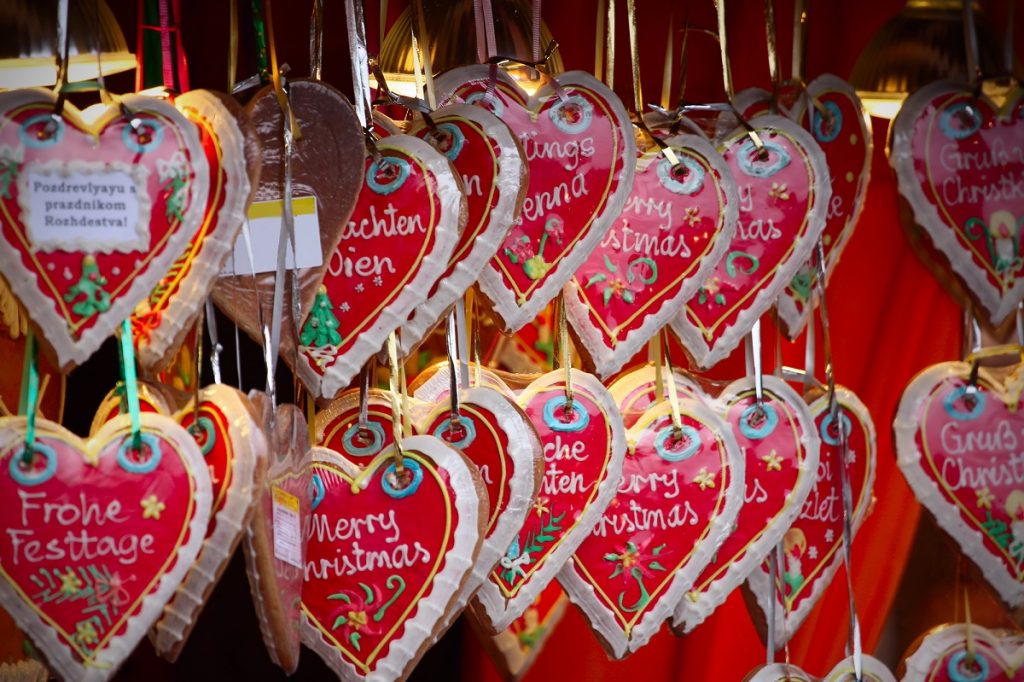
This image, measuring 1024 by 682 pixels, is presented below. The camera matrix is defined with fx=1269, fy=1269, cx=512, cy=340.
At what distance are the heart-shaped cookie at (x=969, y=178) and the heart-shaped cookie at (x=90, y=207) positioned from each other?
0.72 m

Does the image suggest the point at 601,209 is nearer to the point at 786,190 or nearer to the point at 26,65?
the point at 786,190

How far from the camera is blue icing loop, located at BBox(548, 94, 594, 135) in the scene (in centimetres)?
118

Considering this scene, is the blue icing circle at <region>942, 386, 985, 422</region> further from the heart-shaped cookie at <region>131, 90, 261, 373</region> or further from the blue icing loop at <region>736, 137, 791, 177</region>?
the heart-shaped cookie at <region>131, 90, 261, 373</region>

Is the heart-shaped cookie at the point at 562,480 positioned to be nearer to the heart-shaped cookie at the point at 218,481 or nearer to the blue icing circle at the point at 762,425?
the blue icing circle at the point at 762,425

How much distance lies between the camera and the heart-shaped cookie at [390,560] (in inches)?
44.3

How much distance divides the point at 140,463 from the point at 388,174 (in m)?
0.32

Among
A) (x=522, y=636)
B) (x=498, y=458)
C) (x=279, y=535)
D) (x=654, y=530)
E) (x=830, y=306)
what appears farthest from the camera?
(x=830, y=306)

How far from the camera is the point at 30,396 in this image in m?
1.01

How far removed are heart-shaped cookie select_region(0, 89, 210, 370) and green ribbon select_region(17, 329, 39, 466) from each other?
0.18 ft

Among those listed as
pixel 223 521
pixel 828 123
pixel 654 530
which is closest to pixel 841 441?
pixel 654 530

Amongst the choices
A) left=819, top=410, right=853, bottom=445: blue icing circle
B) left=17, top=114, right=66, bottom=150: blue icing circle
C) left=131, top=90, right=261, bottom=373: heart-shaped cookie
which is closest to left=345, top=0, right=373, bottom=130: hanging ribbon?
left=131, top=90, right=261, bottom=373: heart-shaped cookie

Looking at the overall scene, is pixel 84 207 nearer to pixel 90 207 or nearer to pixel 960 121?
pixel 90 207

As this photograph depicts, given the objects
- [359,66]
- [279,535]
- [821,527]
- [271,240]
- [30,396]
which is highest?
[359,66]

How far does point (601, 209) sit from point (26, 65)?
0.52 metres
